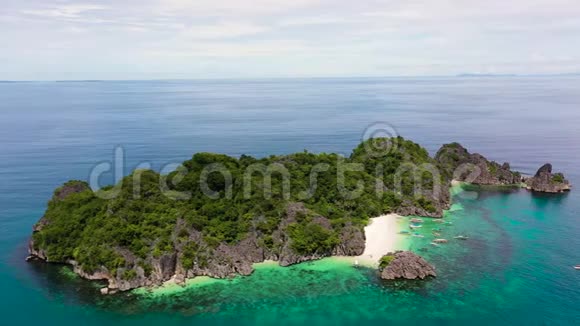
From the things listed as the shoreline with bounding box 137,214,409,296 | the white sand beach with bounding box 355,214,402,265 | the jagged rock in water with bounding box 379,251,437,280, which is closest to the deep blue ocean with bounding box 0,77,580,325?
the shoreline with bounding box 137,214,409,296

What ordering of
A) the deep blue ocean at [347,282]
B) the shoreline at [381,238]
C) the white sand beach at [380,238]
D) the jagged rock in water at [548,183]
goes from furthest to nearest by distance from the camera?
the jagged rock in water at [548,183] < the white sand beach at [380,238] < the shoreline at [381,238] < the deep blue ocean at [347,282]

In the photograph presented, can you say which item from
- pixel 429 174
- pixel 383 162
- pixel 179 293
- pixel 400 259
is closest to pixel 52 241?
pixel 179 293

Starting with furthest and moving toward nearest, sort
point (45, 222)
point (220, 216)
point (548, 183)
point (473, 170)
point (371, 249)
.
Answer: point (473, 170) → point (548, 183) → point (45, 222) → point (220, 216) → point (371, 249)

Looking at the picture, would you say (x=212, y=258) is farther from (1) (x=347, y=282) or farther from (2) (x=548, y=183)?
(2) (x=548, y=183)

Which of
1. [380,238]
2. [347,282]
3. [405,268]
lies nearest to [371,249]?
[380,238]

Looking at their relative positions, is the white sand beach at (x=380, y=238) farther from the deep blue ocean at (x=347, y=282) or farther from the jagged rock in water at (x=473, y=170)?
the jagged rock in water at (x=473, y=170)

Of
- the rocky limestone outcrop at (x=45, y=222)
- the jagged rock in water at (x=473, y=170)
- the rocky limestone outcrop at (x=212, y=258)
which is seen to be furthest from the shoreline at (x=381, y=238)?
the rocky limestone outcrop at (x=45, y=222)
